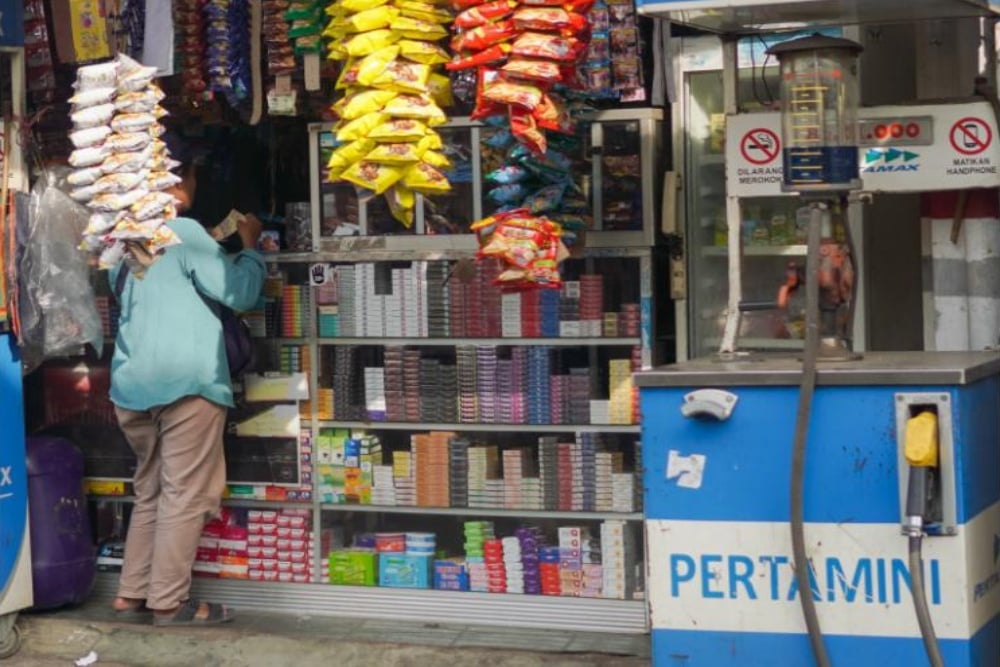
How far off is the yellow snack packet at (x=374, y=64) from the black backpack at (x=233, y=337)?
150 centimetres

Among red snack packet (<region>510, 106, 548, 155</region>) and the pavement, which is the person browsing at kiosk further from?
red snack packet (<region>510, 106, 548, 155</region>)

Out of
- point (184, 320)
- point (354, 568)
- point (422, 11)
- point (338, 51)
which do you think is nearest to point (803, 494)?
point (422, 11)

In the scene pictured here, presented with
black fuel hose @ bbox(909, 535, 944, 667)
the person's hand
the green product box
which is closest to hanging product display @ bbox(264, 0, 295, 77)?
the person's hand

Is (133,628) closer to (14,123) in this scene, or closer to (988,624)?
(14,123)

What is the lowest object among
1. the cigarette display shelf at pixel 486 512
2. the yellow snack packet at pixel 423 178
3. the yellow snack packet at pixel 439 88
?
the cigarette display shelf at pixel 486 512

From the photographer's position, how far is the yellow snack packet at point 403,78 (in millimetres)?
5297

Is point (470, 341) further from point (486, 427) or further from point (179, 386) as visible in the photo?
point (179, 386)

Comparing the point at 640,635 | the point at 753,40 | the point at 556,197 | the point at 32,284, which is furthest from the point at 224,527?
the point at 753,40

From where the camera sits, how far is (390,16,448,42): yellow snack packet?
5352 millimetres

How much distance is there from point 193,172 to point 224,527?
1499 millimetres

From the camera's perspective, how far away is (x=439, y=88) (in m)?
5.50

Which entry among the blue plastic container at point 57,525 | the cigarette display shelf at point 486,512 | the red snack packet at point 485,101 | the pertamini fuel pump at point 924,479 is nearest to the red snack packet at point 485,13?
the red snack packet at point 485,101

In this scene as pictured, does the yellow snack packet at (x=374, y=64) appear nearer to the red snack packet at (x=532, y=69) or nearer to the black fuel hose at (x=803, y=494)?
the red snack packet at (x=532, y=69)

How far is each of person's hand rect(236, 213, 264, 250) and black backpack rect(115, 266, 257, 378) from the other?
0.27 metres
